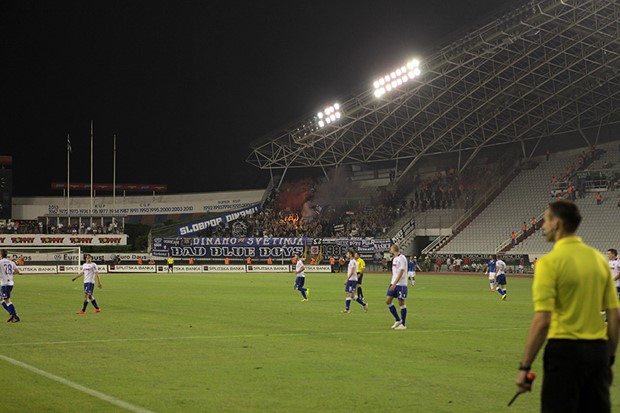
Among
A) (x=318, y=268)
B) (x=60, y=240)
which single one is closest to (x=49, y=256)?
(x=60, y=240)

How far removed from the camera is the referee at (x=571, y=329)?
6434 mm

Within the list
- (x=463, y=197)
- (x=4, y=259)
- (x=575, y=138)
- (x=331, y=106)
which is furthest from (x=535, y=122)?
(x=4, y=259)

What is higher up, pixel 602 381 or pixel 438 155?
pixel 438 155

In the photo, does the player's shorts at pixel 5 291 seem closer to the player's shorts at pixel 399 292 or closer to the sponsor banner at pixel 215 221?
the player's shorts at pixel 399 292

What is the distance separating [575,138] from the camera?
7381 centimetres

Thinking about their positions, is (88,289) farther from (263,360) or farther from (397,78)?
(397,78)

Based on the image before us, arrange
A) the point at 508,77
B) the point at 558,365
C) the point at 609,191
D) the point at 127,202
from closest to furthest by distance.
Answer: the point at 558,365 < the point at 508,77 < the point at 609,191 < the point at 127,202

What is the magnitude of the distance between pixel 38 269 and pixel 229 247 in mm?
18408

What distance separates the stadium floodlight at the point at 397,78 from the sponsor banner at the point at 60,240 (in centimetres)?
3650

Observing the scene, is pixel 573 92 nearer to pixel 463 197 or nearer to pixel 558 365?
pixel 463 197

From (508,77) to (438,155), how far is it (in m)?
23.4

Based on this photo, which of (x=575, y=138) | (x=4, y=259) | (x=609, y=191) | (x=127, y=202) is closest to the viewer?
(x=4, y=259)

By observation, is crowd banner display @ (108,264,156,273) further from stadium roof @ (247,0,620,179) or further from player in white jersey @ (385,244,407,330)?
player in white jersey @ (385,244,407,330)

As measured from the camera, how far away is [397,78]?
60719mm
